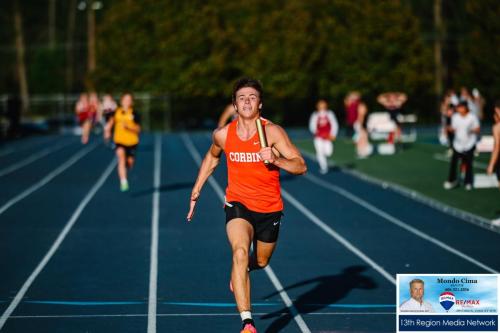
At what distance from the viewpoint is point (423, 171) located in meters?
27.8

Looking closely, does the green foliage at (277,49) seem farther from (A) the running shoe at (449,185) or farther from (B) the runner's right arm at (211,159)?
(B) the runner's right arm at (211,159)

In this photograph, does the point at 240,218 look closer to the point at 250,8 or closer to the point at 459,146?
the point at 459,146

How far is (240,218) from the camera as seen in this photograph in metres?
8.58

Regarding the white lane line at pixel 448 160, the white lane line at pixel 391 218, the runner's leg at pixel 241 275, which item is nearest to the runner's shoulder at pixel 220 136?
the runner's leg at pixel 241 275

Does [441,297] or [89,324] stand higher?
[441,297]

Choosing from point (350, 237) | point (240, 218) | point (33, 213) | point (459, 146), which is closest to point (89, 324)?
point (240, 218)

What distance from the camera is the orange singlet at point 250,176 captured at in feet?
27.7

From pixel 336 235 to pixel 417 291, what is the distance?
8.42m

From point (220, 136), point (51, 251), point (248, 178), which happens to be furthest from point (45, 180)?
point (248, 178)

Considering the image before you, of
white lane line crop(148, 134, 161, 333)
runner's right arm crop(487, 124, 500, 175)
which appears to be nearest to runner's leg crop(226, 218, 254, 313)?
white lane line crop(148, 134, 161, 333)

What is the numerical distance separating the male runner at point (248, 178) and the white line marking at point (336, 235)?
3.22 m

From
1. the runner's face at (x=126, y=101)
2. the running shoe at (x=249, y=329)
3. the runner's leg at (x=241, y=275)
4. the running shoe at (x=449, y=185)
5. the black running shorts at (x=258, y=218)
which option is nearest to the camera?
the running shoe at (x=249, y=329)

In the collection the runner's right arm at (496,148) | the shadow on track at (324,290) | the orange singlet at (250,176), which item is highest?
the orange singlet at (250,176)

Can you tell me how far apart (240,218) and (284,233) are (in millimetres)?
7442
